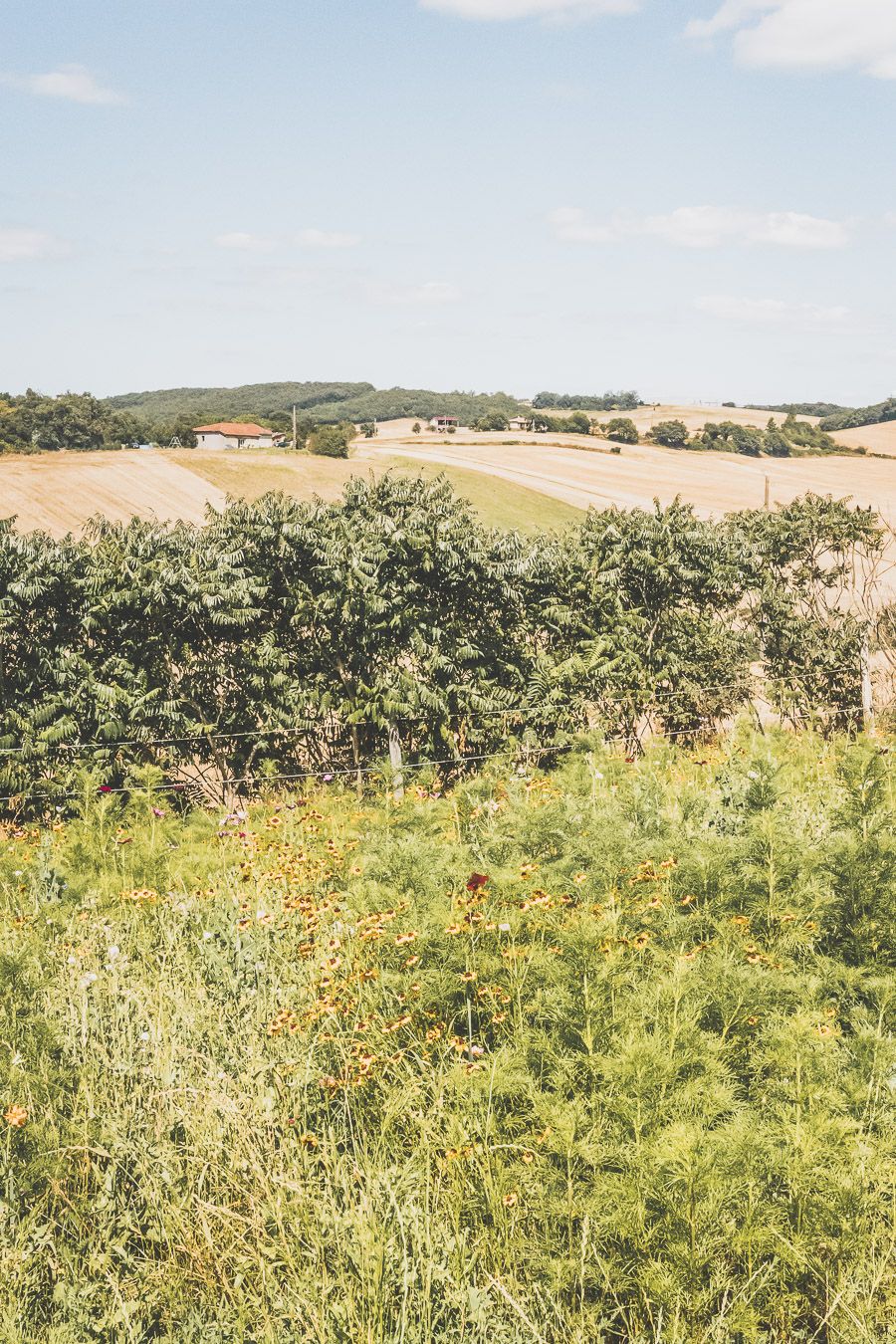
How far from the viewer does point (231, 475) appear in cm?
4206

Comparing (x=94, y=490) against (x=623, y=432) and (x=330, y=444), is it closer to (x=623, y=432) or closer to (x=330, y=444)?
(x=330, y=444)


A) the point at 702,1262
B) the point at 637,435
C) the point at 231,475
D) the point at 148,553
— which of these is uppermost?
the point at 637,435

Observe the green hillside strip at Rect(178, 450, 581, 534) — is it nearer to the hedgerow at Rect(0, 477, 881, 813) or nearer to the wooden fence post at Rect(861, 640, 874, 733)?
the wooden fence post at Rect(861, 640, 874, 733)

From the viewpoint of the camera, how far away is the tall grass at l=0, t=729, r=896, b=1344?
2.48m

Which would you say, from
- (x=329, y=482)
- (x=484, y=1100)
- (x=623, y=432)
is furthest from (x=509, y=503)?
(x=484, y=1100)

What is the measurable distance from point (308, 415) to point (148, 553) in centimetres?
8113

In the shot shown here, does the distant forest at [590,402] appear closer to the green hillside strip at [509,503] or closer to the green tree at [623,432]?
the green tree at [623,432]

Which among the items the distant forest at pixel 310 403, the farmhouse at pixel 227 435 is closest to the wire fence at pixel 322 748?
the farmhouse at pixel 227 435

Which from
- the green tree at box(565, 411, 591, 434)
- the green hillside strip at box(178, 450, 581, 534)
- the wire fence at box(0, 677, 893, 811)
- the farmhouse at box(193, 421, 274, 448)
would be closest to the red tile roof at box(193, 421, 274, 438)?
the farmhouse at box(193, 421, 274, 448)

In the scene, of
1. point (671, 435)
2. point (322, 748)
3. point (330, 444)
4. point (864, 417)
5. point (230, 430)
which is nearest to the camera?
point (322, 748)

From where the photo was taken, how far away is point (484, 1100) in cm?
297

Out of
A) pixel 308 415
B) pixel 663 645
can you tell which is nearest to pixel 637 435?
pixel 308 415

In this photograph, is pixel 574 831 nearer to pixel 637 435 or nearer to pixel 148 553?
pixel 148 553

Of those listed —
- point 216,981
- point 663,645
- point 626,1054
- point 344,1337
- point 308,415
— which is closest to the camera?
point 344,1337
